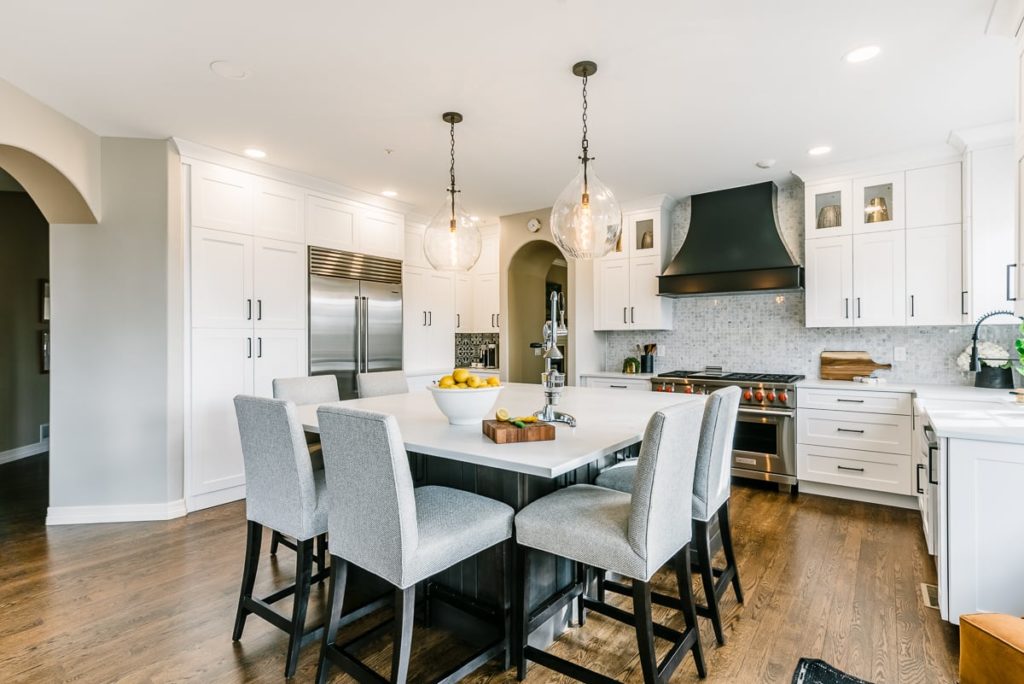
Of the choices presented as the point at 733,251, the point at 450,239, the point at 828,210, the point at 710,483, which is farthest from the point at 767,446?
the point at 450,239

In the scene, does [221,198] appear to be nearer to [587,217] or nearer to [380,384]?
[380,384]

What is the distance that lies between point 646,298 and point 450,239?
2547 mm

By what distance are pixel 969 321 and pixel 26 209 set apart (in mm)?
8293

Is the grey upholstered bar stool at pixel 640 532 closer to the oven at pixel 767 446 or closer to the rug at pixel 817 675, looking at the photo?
the rug at pixel 817 675

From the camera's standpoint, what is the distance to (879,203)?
13.1ft

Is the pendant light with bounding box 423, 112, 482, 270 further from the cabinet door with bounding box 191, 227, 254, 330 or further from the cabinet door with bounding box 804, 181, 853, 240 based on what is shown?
the cabinet door with bounding box 804, 181, 853, 240

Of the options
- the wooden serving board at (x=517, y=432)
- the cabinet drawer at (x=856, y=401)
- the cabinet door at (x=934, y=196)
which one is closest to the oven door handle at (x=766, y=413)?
the cabinet drawer at (x=856, y=401)

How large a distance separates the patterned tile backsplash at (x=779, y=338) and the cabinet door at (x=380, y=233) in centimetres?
237

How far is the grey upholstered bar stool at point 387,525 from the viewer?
155 centimetres

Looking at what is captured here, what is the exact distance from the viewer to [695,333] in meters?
5.12

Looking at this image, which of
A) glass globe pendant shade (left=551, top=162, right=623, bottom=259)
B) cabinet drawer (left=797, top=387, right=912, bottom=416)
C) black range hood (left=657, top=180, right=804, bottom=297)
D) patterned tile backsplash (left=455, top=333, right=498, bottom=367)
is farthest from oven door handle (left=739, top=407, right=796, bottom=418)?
patterned tile backsplash (left=455, top=333, right=498, bottom=367)

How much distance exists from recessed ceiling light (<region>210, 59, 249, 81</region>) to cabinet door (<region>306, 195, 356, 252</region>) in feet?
5.78

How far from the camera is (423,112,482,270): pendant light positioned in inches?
124

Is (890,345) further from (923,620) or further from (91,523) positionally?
(91,523)
